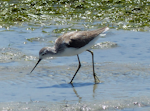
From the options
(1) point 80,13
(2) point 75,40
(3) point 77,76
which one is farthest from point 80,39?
(1) point 80,13

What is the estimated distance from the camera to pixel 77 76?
685cm

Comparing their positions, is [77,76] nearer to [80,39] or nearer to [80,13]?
[80,39]

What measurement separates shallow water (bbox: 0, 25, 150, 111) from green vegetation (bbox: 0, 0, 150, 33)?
1173mm

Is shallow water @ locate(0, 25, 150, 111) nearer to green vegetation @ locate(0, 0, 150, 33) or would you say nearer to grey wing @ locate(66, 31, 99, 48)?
grey wing @ locate(66, 31, 99, 48)

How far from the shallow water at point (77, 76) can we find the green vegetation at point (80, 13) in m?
1.17

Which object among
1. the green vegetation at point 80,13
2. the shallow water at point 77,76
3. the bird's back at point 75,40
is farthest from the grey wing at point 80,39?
the green vegetation at point 80,13

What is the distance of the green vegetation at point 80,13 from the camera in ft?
37.2

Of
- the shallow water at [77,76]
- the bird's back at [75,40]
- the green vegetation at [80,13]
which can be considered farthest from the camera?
the green vegetation at [80,13]

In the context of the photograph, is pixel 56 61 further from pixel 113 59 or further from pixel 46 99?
pixel 46 99

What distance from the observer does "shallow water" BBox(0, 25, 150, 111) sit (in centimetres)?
509

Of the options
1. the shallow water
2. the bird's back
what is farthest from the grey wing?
the shallow water

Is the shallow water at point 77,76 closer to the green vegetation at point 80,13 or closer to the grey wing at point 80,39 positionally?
the grey wing at point 80,39

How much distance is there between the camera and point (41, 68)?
7344 mm

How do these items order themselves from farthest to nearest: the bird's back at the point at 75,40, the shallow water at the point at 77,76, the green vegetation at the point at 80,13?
the green vegetation at the point at 80,13, the bird's back at the point at 75,40, the shallow water at the point at 77,76
